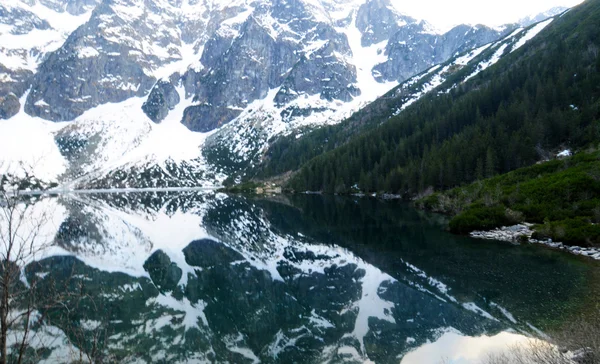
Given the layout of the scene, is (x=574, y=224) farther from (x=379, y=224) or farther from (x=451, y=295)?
(x=379, y=224)

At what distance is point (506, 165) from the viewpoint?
7156 centimetres

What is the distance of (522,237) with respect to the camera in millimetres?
29953

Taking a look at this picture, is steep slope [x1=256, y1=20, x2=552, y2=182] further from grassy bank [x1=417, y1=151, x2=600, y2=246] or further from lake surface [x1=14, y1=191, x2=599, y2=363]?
lake surface [x1=14, y1=191, x2=599, y2=363]

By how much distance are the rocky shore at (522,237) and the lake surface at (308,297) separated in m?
1.44

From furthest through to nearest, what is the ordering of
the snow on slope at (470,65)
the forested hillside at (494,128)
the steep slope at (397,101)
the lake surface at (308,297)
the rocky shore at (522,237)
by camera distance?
the steep slope at (397,101), the snow on slope at (470,65), the forested hillside at (494,128), the rocky shore at (522,237), the lake surface at (308,297)

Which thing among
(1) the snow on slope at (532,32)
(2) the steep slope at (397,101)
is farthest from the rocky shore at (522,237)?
(1) the snow on slope at (532,32)

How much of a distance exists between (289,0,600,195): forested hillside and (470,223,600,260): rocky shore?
3856 centimetres

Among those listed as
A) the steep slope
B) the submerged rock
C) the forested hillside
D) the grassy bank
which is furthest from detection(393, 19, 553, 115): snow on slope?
the submerged rock

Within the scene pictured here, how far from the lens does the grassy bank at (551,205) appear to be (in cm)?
2777

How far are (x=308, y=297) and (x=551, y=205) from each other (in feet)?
87.7

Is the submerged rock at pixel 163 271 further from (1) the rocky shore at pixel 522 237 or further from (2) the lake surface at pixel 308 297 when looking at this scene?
(1) the rocky shore at pixel 522 237

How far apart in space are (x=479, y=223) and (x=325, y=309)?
23.3 meters

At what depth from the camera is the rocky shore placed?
79.0ft

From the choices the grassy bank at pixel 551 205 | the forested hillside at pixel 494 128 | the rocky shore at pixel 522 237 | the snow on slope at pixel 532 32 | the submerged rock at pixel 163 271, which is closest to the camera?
the submerged rock at pixel 163 271
